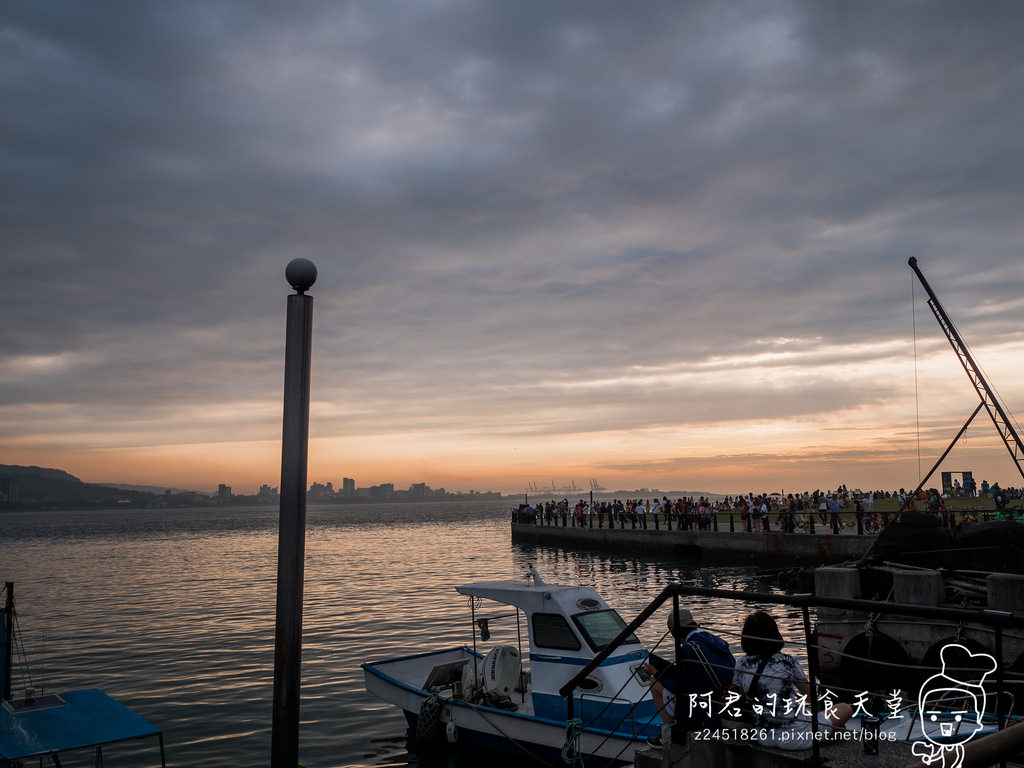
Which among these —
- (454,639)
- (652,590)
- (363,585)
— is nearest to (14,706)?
(454,639)

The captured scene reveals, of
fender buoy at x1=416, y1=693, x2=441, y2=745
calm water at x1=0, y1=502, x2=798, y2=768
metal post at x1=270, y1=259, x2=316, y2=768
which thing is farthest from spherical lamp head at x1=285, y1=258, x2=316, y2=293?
calm water at x1=0, y1=502, x2=798, y2=768

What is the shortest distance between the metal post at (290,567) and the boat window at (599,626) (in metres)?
6.24

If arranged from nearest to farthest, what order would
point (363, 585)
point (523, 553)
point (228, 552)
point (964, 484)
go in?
point (363, 585), point (523, 553), point (964, 484), point (228, 552)

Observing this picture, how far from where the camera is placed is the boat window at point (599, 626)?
12.3m

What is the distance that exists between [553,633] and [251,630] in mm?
17878

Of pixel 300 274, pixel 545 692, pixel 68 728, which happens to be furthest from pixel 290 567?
pixel 545 692

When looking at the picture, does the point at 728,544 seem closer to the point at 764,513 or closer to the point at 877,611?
the point at 764,513

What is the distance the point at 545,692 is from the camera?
12430 millimetres

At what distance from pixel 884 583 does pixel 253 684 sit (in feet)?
52.5

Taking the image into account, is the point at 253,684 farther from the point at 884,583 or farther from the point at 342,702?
the point at 884,583

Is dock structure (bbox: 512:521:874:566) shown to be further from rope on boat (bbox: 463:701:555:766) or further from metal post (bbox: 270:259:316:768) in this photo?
metal post (bbox: 270:259:316:768)

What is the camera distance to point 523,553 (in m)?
57.1

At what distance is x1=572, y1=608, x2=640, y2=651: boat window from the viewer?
12289 millimetres

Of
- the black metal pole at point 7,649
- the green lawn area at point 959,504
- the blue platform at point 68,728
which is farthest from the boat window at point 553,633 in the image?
the green lawn area at point 959,504
